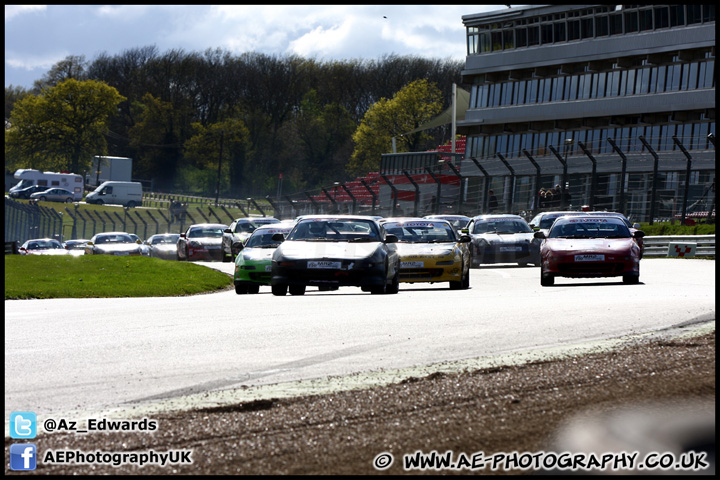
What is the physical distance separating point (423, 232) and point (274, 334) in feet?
35.2

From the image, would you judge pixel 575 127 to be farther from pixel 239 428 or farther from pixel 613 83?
pixel 239 428

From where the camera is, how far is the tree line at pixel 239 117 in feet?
365

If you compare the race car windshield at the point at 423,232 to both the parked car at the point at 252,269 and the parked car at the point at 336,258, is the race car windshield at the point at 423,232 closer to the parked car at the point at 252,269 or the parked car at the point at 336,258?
the parked car at the point at 336,258

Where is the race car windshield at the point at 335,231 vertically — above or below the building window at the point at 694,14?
below

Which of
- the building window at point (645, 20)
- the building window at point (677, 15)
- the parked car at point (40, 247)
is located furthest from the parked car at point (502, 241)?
the building window at point (645, 20)

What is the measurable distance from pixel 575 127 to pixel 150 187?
57.8 metres

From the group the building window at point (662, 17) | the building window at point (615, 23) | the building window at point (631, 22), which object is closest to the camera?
the building window at point (662, 17)

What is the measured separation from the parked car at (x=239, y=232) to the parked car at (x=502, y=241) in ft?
24.2

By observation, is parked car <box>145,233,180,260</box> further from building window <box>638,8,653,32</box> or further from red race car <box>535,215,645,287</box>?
building window <box>638,8,653,32</box>

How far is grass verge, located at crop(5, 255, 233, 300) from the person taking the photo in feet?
71.1

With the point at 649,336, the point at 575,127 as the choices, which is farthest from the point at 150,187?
the point at 649,336

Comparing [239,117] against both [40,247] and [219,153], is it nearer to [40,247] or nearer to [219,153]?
[219,153]

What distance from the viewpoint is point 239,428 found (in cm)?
670

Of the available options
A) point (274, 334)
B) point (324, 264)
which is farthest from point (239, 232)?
point (274, 334)
